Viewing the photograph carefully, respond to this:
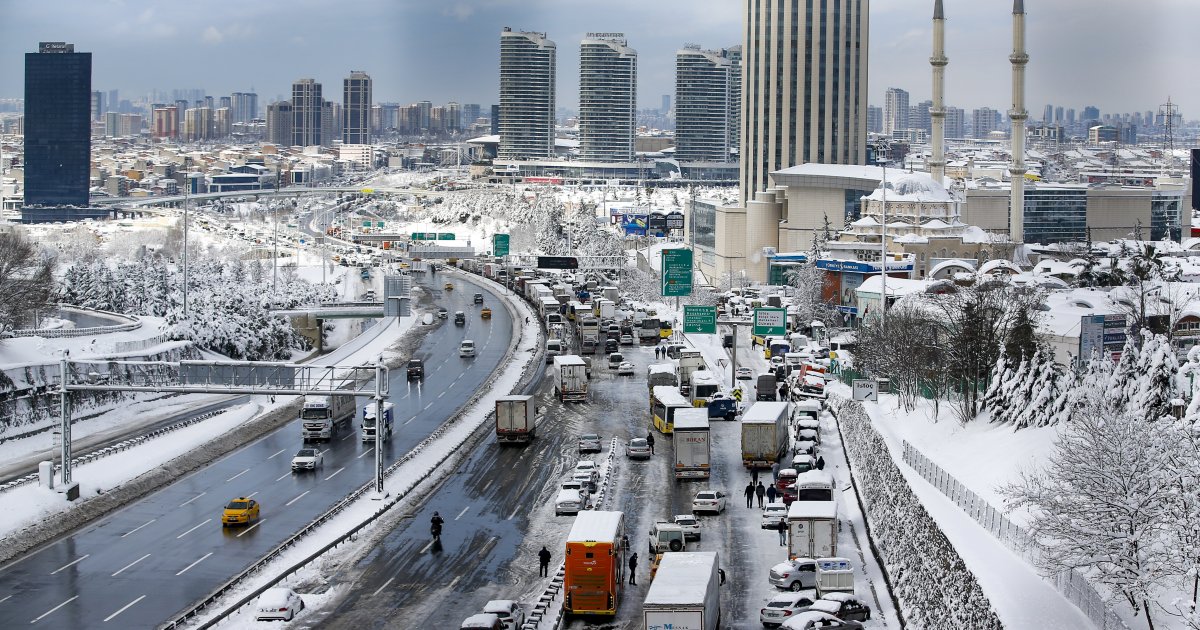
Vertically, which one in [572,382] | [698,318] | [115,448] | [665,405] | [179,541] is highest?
[698,318]

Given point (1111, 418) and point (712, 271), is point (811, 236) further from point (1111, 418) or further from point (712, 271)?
point (1111, 418)

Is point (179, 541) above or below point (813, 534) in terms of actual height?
below

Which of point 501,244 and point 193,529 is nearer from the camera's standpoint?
point 193,529

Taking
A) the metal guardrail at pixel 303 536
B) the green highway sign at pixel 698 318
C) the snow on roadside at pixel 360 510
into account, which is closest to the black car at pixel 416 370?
the snow on roadside at pixel 360 510

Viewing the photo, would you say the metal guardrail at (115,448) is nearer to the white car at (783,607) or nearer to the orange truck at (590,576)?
the orange truck at (590,576)

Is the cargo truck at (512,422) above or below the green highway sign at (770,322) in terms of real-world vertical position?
below

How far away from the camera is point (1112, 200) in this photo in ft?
354

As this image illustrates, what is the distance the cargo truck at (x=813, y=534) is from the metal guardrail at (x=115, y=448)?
19.2m

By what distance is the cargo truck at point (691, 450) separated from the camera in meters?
38.1

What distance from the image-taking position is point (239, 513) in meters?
33.6

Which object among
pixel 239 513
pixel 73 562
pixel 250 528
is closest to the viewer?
pixel 73 562

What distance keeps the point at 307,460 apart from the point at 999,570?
22352 millimetres

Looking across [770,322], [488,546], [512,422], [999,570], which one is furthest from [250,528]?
[770,322]

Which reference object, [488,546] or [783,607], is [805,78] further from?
[783,607]
